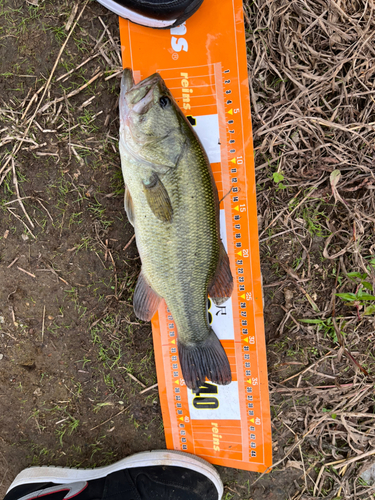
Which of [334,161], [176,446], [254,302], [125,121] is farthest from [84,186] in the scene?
[176,446]

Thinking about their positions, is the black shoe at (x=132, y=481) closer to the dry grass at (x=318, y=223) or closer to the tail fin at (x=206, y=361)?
the dry grass at (x=318, y=223)

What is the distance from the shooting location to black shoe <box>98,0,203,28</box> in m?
1.80

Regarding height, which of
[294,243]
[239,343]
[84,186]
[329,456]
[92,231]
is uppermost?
[84,186]

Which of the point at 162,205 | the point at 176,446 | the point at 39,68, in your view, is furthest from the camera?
the point at 176,446

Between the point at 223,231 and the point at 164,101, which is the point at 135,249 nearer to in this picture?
the point at 223,231

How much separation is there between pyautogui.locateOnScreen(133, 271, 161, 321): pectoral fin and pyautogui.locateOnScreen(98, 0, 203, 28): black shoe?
1.66 meters

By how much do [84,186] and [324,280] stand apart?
1945mm

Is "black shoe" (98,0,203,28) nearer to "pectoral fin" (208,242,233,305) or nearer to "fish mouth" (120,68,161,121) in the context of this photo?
"fish mouth" (120,68,161,121)

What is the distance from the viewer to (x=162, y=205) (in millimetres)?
1632

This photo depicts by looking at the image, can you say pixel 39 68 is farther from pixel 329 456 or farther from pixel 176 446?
pixel 329 456

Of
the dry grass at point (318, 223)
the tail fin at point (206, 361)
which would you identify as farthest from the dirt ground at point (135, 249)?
the tail fin at point (206, 361)

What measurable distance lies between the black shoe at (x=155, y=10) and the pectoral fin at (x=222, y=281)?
150 cm

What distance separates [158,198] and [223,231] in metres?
0.66

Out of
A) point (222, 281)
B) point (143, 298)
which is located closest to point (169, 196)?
point (222, 281)
